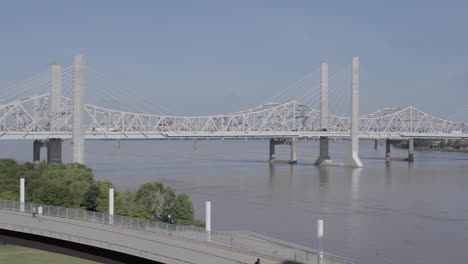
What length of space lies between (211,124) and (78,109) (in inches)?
731

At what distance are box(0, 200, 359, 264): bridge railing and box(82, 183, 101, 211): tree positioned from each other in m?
2.24

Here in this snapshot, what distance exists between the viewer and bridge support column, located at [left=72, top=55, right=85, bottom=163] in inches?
1070

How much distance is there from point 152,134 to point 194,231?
2375 cm

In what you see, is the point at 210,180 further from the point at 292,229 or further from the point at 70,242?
the point at 70,242

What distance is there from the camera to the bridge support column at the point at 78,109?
89.1 feet

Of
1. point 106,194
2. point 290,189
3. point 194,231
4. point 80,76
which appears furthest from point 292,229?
point 80,76

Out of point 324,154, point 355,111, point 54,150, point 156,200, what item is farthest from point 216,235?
point 324,154

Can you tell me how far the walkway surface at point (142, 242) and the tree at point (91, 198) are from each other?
3.01 meters

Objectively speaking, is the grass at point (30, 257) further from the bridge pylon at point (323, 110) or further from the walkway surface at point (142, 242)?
the bridge pylon at point (323, 110)

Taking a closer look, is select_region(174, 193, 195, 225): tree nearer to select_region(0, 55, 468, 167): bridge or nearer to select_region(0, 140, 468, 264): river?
select_region(0, 140, 468, 264): river

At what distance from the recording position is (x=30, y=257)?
10.4 metres

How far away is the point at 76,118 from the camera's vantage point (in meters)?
27.5

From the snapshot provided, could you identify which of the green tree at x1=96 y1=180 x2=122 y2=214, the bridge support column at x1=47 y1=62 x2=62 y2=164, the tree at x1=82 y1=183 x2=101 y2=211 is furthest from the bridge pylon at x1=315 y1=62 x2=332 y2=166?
the tree at x1=82 y1=183 x2=101 y2=211

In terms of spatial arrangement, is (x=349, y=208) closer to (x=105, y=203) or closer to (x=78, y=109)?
(x=105, y=203)
